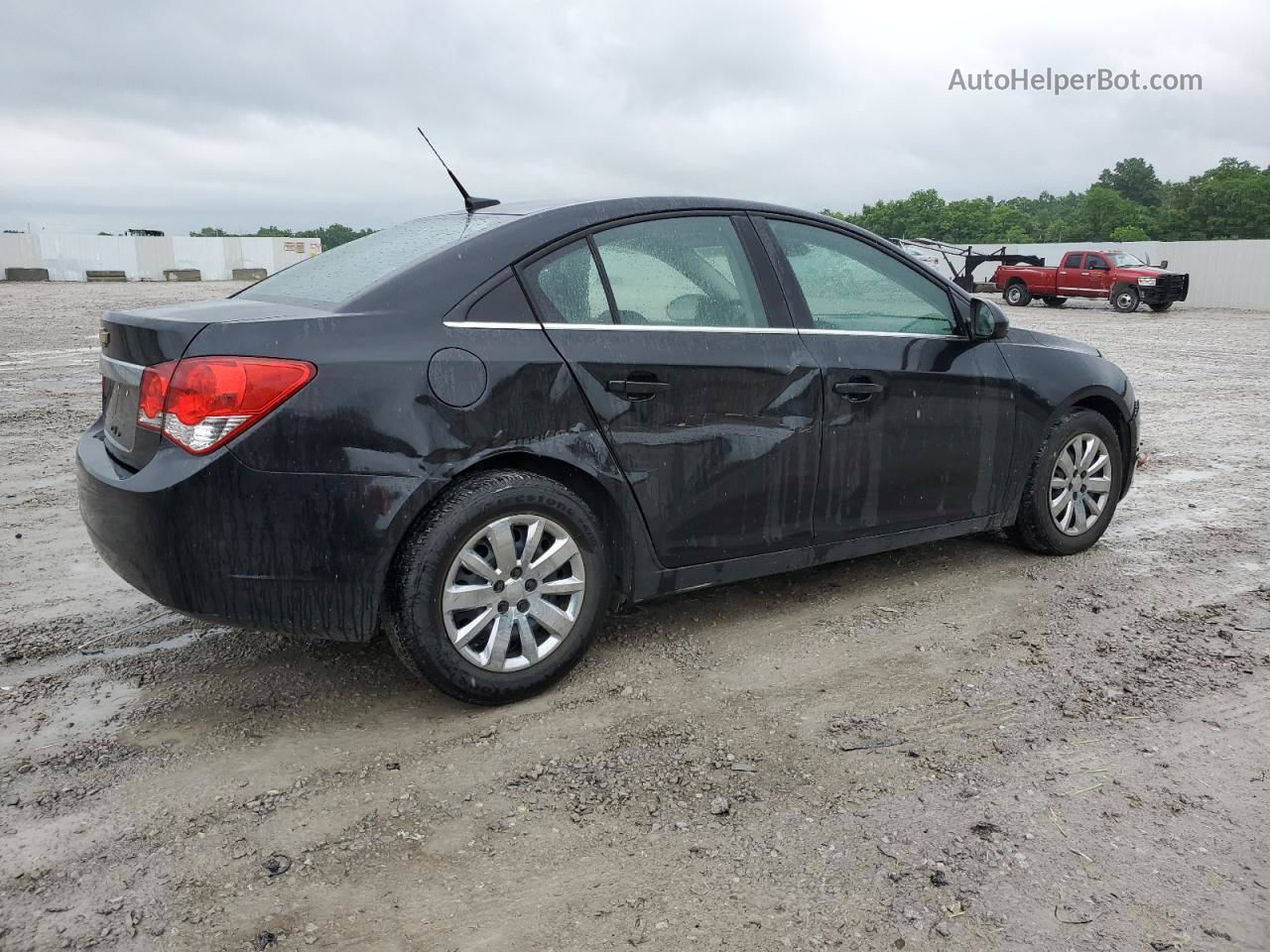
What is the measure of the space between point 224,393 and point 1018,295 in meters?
31.3

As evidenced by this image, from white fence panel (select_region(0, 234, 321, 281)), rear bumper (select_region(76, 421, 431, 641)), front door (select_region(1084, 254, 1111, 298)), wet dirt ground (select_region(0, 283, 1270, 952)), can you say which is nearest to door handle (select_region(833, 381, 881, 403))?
wet dirt ground (select_region(0, 283, 1270, 952))

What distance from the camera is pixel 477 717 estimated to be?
128 inches

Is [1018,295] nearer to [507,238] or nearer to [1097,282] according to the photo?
[1097,282]

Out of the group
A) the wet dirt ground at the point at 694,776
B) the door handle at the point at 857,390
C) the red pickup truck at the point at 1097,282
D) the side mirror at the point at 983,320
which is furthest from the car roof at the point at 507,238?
the red pickup truck at the point at 1097,282

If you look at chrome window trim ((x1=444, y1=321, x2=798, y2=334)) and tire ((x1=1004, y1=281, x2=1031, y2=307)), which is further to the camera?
tire ((x1=1004, y1=281, x2=1031, y2=307))

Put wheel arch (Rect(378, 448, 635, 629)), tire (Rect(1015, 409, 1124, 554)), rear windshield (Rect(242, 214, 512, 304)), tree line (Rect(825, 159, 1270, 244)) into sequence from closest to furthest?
wheel arch (Rect(378, 448, 635, 629)) → rear windshield (Rect(242, 214, 512, 304)) → tire (Rect(1015, 409, 1124, 554)) → tree line (Rect(825, 159, 1270, 244))

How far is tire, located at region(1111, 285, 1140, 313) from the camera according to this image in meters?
27.7

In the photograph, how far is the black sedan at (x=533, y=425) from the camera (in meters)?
2.92

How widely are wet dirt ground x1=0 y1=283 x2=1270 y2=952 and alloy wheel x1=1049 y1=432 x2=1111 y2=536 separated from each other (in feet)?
0.84

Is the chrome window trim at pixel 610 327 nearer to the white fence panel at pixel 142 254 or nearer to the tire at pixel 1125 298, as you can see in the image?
the tire at pixel 1125 298

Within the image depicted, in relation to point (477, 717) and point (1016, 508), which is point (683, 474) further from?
point (1016, 508)

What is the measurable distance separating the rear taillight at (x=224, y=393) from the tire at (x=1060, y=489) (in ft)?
10.5

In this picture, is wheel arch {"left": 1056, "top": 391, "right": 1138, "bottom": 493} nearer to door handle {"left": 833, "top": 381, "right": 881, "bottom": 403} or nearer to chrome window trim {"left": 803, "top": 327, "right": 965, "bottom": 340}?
chrome window trim {"left": 803, "top": 327, "right": 965, "bottom": 340}

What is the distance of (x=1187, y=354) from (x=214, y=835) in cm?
1649
